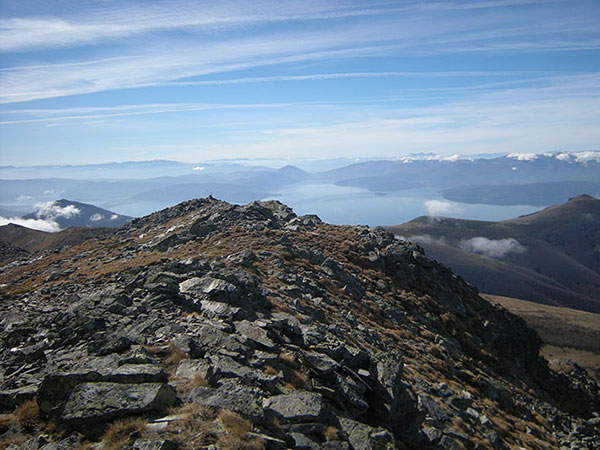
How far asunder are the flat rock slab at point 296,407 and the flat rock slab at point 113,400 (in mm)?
2539

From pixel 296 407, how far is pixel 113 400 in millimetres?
4433

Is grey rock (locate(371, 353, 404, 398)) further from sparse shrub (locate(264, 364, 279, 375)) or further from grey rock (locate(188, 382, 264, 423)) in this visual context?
grey rock (locate(188, 382, 264, 423))

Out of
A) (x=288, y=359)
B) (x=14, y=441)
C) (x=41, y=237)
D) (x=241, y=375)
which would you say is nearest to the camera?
(x=14, y=441)

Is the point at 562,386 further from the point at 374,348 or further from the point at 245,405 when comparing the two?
the point at 245,405

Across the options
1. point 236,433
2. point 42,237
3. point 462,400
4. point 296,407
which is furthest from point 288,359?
point 42,237

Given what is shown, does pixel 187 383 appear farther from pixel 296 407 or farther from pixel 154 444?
pixel 296 407

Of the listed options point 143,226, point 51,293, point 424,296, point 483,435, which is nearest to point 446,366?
point 483,435

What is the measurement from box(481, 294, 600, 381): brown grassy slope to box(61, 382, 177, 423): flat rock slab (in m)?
125

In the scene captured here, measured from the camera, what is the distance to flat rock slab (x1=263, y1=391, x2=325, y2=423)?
895 cm

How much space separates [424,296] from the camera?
31.6m

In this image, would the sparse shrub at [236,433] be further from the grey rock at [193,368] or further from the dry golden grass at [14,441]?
the dry golden grass at [14,441]

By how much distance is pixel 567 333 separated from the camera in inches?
5379

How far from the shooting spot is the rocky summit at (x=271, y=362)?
8367 mm

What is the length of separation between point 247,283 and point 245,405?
9.85 meters
